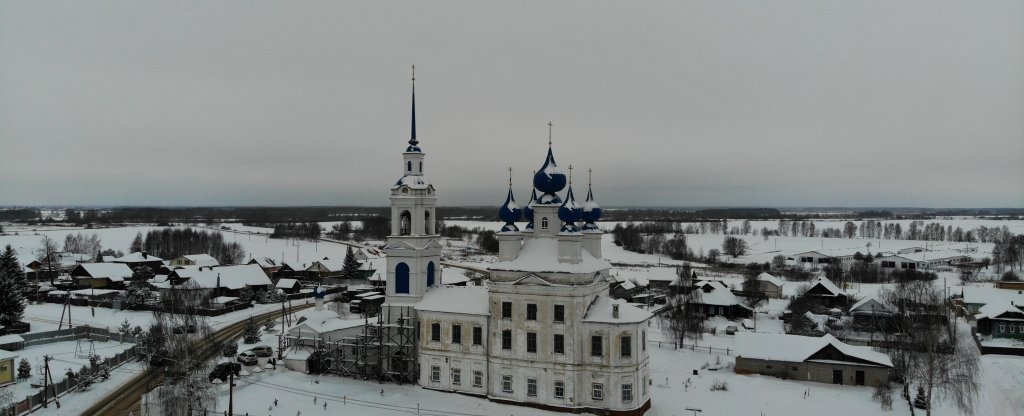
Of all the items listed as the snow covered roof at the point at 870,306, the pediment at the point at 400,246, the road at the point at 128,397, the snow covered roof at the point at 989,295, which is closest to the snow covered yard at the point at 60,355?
the road at the point at 128,397

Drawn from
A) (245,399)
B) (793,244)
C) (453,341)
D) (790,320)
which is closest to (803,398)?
(453,341)

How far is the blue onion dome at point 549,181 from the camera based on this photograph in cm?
3127

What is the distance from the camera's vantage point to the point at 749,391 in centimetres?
3212

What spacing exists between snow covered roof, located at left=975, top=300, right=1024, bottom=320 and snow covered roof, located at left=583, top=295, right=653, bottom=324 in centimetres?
2898

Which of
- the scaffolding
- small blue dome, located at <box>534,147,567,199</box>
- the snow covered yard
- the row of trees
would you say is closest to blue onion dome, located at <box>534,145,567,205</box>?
small blue dome, located at <box>534,147,567,199</box>

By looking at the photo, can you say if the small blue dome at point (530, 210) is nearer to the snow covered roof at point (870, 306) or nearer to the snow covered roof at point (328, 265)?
the snow covered roof at point (870, 306)

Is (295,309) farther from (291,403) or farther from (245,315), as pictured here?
(291,403)

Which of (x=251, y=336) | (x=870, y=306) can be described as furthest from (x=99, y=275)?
(x=870, y=306)

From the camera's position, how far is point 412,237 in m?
33.5

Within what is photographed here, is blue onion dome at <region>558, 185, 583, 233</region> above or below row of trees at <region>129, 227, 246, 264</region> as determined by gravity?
above

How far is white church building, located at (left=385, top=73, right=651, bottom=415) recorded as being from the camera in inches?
1116

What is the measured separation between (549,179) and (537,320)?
6.64m

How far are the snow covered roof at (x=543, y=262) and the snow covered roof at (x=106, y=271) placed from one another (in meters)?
50.2

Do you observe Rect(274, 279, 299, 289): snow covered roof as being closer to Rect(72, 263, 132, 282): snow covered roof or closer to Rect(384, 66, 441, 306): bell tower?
Rect(72, 263, 132, 282): snow covered roof
